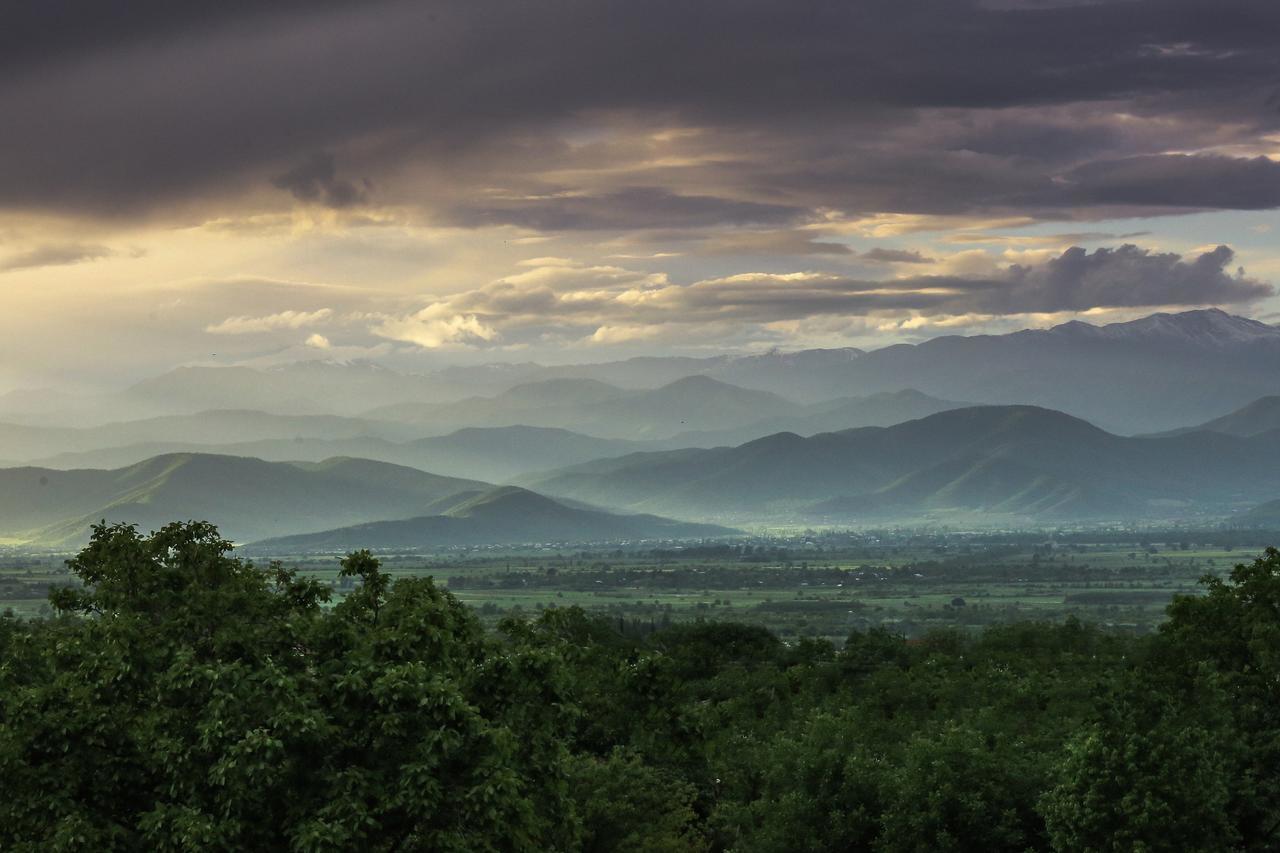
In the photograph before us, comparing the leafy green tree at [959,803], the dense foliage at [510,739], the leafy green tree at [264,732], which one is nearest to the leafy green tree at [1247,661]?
the dense foliage at [510,739]

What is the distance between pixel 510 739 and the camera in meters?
39.6

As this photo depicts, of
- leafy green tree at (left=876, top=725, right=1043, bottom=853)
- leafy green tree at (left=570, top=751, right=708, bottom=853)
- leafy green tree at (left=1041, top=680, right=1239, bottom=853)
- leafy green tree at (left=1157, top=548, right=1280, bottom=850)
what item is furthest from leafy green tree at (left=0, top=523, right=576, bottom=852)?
leafy green tree at (left=1157, top=548, right=1280, bottom=850)

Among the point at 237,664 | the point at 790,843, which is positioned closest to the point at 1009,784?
the point at 790,843

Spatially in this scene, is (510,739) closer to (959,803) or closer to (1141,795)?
(1141,795)

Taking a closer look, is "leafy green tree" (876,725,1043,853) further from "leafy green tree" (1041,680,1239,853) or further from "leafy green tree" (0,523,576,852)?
"leafy green tree" (0,523,576,852)

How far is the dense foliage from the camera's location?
3850cm

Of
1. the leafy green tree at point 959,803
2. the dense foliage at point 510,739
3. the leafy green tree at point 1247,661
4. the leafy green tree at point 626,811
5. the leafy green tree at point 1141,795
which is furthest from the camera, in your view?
the leafy green tree at point 626,811

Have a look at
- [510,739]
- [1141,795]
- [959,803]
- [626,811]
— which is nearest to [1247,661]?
[959,803]

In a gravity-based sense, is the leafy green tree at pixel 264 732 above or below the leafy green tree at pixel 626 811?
above

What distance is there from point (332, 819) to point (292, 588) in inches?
408

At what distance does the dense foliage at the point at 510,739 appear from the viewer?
38500 millimetres

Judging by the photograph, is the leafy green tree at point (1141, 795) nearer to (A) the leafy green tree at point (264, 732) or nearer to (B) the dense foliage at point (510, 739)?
(B) the dense foliage at point (510, 739)

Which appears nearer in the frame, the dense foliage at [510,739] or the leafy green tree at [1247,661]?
the dense foliage at [510,739]

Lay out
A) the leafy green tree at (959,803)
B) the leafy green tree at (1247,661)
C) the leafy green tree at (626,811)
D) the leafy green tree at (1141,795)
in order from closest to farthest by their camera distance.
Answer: the leafy green tree at (1141,795) → the leafy green tree at (1247,661) → the leafy green tree at (959,803) → the leafy green tree at (626,811)
